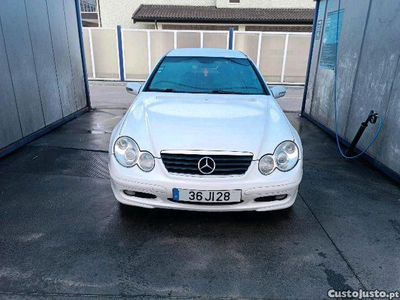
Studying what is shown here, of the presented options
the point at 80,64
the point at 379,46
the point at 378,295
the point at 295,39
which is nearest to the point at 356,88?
the point at 379,46

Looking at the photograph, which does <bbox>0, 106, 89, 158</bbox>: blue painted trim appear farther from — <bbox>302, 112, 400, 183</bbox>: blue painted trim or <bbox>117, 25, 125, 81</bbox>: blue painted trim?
<bbox>117, 25, 125, 81</bbox>: blue painted trim

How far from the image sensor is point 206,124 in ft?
8.43

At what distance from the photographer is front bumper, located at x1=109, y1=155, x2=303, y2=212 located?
228 centimetres

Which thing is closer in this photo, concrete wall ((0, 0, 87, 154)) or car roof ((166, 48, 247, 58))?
car roof ((166, 48, 247, 58))

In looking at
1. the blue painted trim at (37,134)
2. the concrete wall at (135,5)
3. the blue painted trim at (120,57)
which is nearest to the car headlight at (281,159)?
the blue painted trim at (37,134)

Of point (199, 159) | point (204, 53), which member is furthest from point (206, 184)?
point (204, 53)

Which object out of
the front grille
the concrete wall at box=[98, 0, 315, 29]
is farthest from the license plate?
the concrete wall at box=[98, 0, 315, 29]

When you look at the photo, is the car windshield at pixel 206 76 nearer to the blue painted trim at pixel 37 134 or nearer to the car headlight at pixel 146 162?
the car headlight at pixel 146 162

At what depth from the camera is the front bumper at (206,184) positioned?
2.28 meters

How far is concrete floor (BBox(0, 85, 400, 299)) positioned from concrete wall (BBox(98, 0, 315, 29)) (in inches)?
661

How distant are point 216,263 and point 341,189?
6.80 feet

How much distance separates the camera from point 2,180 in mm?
3555

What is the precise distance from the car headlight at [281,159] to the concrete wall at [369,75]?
207 centimetres

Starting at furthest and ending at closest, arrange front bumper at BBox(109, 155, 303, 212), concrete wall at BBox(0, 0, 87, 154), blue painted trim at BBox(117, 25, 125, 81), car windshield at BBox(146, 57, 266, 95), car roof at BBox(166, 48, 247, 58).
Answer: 1. blue painted trim at BBox(117, 25, 125, 81)
2. concrete wall at BBox(0, 0, 87, 154)
3. car roof at BBox(166, 48, 247, 58)
4. car windshield at BBox(146, 57, 266, 95)
5. front bumper at BBox(109, 155, 303, 212)
